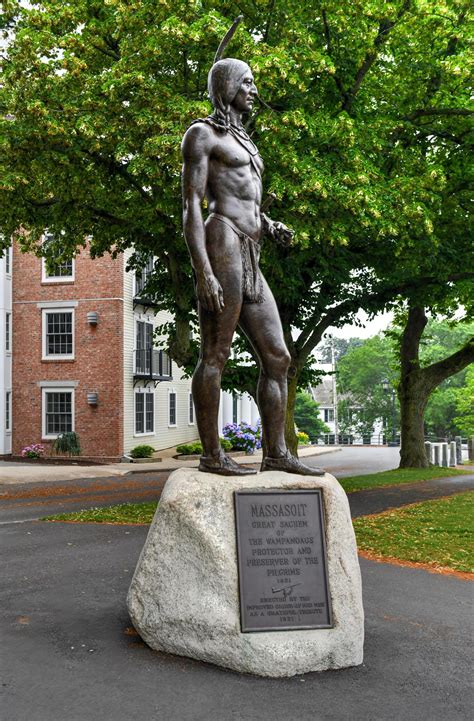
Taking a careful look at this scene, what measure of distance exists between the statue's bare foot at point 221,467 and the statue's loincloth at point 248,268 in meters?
1.29

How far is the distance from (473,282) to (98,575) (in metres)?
12.9

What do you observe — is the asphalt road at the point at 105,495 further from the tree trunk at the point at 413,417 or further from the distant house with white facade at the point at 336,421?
the distant house with white facade at the point at 336,421

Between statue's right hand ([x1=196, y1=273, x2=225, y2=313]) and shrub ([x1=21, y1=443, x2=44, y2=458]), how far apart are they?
80.1 feet

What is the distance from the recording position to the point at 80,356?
2931 cm

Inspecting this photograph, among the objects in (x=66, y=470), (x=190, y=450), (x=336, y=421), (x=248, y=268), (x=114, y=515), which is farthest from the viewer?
(x=336, y=421)

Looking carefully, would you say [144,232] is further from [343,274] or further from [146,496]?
[146,496]

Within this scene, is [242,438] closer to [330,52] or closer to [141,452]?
[141,452]

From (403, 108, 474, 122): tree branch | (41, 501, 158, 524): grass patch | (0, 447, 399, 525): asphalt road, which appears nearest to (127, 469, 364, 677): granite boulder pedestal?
(41, 501, 158, 524): grass patch

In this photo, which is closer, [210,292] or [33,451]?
[210,292]

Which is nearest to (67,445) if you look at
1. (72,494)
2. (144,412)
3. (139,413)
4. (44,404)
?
(44,404)

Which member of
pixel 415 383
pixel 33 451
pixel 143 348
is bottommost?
pixel 33 451

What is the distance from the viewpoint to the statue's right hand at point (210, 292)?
558 centimetres

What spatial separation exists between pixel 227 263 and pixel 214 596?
98.1 inches

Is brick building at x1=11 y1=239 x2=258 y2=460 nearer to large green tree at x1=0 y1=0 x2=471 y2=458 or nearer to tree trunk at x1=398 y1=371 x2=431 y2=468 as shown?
tree trunk at x1=398 y1=371 x2=431 y2=468
